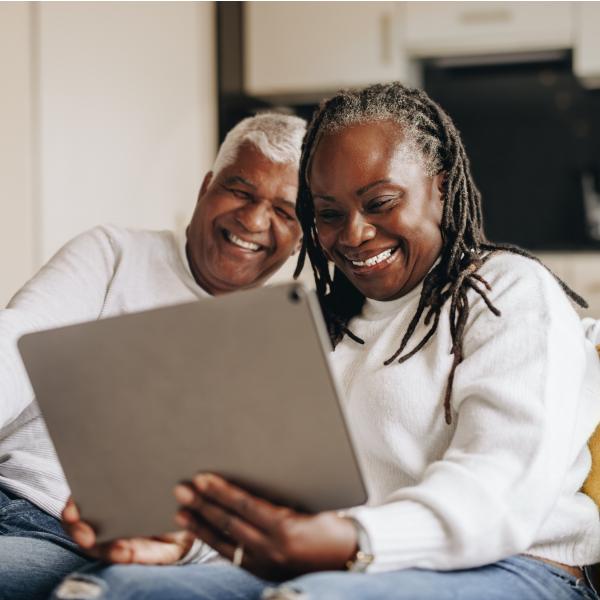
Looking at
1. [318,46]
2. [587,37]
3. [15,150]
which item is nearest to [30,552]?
[15,150]

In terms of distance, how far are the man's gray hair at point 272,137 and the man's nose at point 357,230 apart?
1.45ft

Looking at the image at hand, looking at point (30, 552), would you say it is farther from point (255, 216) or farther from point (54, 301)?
point (255, 216)

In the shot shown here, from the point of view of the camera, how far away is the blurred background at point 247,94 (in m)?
2.52

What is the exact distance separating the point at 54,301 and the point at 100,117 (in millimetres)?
1535

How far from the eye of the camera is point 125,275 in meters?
1.54

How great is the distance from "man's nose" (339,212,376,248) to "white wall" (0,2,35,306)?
1.50 m

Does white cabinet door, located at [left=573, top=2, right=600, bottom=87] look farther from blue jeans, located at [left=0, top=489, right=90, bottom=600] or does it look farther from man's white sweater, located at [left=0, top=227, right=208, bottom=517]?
blue jeans, located at [left=0, top=489, right=90, bottom=600]

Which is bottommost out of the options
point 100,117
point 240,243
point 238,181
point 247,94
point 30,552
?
point 30,552

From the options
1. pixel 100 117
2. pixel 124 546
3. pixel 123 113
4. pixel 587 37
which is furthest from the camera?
pixel 587 37

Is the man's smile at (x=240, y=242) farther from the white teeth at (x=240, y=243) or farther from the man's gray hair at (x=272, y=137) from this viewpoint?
the man's gray hair at (x=272, y=137)

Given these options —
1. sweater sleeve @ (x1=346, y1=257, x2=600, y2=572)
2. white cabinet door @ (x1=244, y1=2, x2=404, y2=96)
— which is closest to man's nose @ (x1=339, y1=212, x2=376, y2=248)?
sweater sleeve @ (x1=346, y1=257, x2=600, y2=572)

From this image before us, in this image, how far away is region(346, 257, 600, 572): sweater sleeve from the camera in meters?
0.86

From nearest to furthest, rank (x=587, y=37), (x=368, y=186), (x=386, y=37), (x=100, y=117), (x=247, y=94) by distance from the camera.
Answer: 1. (x=368, y=186)
2. (x=100, y=117)
3. (x=587, y=37)
4. (x=386, y=37)
5. (x=247, y=94)

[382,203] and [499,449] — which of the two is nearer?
[499,449]
